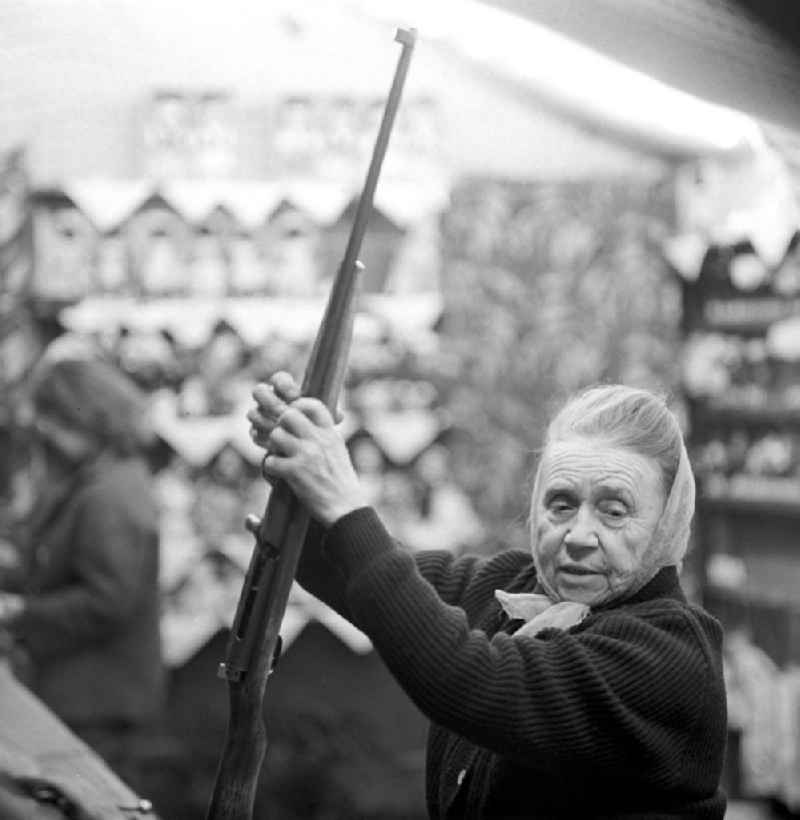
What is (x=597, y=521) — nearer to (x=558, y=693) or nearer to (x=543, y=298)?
(x=558, y=693)

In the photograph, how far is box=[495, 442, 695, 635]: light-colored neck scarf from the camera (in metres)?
1.13

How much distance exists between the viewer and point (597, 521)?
3.69 feet

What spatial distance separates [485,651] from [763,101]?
581 millimetres

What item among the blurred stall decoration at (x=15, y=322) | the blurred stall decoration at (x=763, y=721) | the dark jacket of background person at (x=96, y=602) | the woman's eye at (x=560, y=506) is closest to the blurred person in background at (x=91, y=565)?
the dark jacket of background person at (x=96, y=602)

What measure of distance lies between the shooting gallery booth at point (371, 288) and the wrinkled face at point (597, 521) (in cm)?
334

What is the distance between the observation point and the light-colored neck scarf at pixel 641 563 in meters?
1.13

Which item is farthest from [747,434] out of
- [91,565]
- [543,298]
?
[91,565]

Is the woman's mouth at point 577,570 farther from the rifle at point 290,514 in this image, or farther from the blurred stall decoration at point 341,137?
the blurred stall decoration at point 341,137

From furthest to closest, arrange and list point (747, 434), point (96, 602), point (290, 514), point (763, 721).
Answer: point (747, 434) < point (763, 721) < point (96, 602) < point (290, 514)

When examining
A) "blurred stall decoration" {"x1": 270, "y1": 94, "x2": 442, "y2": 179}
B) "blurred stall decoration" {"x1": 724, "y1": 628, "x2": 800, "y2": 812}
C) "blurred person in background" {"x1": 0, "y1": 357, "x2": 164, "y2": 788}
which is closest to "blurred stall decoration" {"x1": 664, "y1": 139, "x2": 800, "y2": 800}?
"blurred stall decoration" {"x1": 724, "y1": 628, "x2": 800, "y2": 812}

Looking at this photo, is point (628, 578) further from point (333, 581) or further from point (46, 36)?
point (46, 36)

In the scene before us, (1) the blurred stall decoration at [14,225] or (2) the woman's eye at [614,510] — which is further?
(1) the blurred stall decoration at [14,225]

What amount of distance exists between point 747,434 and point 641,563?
3587 millimetres

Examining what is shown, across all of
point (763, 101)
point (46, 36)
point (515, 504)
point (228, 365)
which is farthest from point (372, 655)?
point (763, 101)
